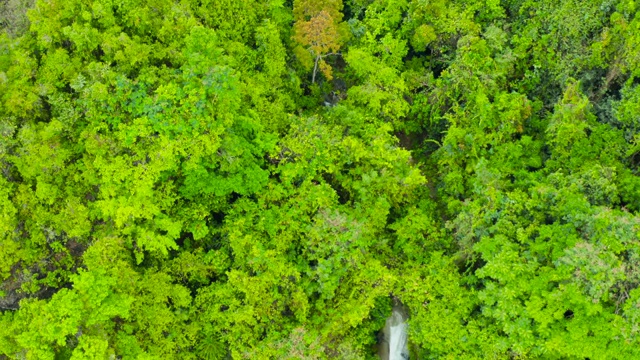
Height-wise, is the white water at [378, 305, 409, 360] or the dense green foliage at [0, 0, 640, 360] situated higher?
the dense green foliage at [0, 0, 640, 360]

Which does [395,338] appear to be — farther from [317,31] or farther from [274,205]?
[317,31]

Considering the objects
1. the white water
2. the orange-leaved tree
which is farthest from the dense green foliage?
the orange-leaved tree

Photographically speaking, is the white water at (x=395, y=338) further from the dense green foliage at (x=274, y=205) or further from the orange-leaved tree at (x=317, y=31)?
the orange-leaved tree at (x=317, y=31)

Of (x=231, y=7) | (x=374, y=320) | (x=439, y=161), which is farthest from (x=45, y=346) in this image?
(x=439, y=161)

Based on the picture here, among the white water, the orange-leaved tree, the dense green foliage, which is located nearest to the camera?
the dense green foliage

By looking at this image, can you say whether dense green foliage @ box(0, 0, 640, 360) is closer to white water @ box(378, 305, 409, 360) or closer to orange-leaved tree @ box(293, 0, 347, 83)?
white water @ box(378, 305, 409, 360)
